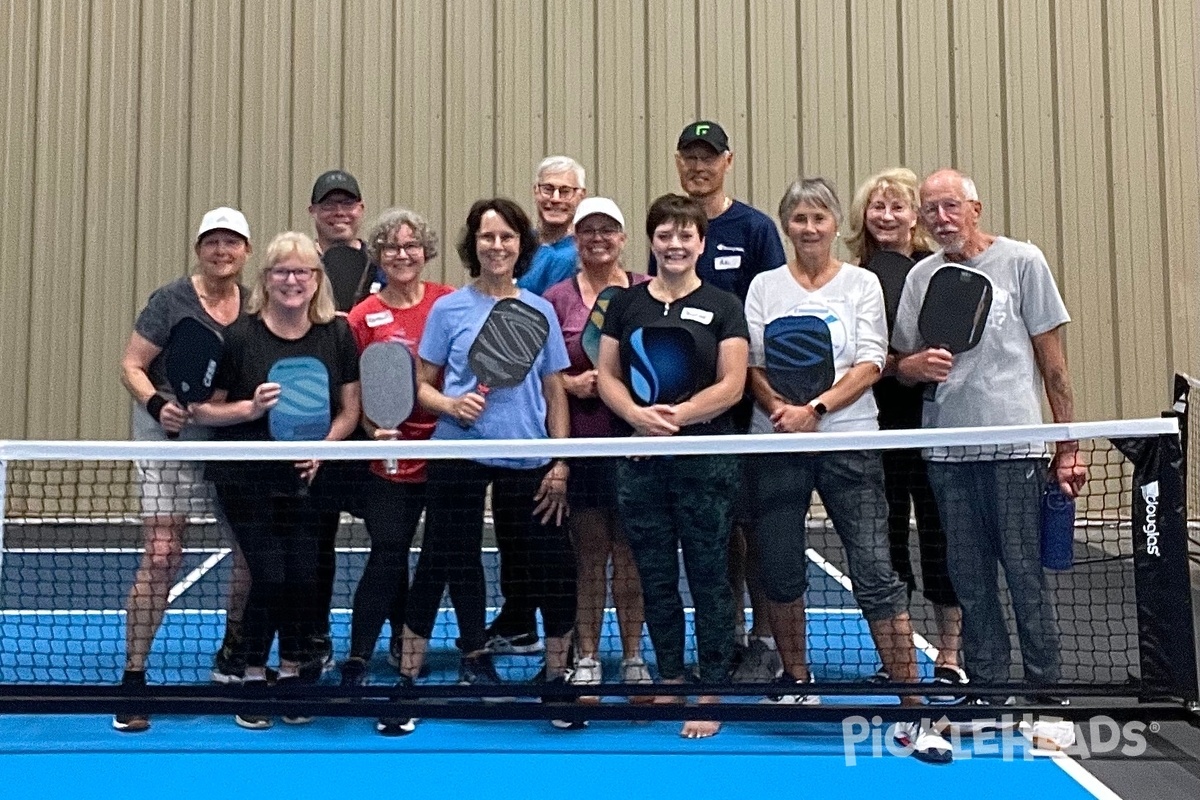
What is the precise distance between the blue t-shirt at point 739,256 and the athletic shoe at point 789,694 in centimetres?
152

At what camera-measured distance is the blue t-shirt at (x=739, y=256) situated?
4707 millimetres

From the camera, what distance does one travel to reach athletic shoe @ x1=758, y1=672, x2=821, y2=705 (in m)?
3.93

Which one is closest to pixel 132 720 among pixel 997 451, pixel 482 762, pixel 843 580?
pixel 482 762

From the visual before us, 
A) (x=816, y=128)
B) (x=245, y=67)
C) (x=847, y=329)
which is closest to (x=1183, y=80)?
(x=816, y=128)

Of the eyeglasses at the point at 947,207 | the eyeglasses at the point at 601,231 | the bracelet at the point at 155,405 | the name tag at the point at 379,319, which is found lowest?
the bracelet at the point at 155,405

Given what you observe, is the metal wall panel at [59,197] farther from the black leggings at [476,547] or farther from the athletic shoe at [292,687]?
the black leggings at [476,547]

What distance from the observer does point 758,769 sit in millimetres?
3795

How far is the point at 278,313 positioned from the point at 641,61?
625 centimetres

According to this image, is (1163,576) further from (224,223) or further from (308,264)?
(224,223)

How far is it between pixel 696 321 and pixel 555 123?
6142mm

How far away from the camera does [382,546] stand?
434cm

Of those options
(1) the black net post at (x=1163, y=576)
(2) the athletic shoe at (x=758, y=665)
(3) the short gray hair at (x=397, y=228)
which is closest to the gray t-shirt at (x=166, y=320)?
(3) the short gray hair at (x=397, y=228)

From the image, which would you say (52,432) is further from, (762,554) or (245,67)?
(762,554)

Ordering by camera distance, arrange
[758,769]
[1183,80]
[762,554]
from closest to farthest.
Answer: [758,769], [762,554], [1183,80]
